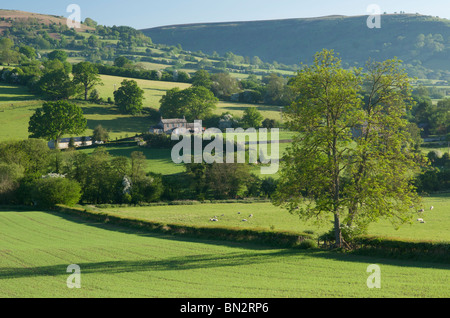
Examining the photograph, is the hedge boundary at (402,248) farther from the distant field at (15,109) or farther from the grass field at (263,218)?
the distant field at (15,109)

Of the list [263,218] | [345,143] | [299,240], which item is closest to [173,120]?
[263,218]

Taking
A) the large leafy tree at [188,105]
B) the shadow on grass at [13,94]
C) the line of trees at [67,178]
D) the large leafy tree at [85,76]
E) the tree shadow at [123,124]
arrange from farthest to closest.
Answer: the large leafy tree at [85,76]
the shadow on grass at [13,94]
the large leafy tree at [188,105]
the tree shadow at [123,124]
the line of trees at [67,178]

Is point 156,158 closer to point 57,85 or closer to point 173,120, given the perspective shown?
point 173,120

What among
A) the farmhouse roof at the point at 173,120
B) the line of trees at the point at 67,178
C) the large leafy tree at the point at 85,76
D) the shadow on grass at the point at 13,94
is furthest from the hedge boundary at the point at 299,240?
the large leafy tree at the point at 85,76

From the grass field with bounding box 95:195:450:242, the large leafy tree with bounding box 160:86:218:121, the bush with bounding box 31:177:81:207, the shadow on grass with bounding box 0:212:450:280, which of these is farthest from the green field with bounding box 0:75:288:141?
the shadow on grass with bounding box 0:212:450:280

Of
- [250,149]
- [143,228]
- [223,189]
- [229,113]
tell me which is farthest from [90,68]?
[143,228]

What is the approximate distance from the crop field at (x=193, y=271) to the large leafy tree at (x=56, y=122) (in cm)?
6167

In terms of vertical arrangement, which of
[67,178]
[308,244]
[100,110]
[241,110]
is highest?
[241,110]

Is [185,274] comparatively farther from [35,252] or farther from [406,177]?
[406,177]

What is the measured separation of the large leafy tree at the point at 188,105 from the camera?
118375mm

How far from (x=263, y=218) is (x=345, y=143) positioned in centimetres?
2531

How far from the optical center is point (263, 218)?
176ft

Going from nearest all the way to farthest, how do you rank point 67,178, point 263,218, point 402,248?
point 402,248
point 263,218
point 67,178

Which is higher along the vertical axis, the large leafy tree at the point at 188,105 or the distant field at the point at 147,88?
the distant field at the point at 147,88
